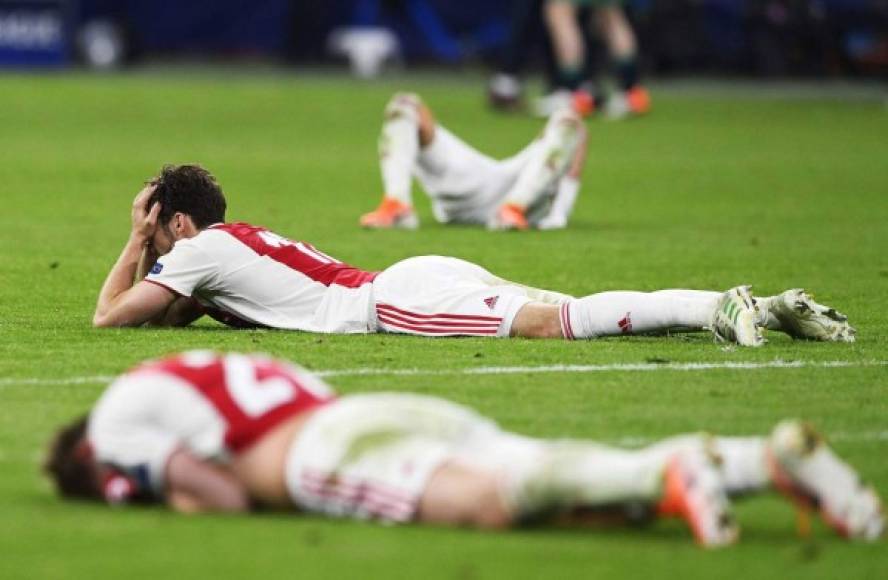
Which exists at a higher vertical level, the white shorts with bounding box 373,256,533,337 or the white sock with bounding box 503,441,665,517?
the white sock with bounding box 503,441,665,517

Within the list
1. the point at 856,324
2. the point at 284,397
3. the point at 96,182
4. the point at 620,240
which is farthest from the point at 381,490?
the point at 96,182

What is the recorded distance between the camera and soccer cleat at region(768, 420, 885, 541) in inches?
216

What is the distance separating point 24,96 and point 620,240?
16.3m

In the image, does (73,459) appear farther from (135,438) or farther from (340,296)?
(340,296)

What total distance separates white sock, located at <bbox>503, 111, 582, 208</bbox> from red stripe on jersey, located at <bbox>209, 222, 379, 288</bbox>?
5049mm

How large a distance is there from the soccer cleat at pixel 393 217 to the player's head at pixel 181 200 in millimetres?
5680

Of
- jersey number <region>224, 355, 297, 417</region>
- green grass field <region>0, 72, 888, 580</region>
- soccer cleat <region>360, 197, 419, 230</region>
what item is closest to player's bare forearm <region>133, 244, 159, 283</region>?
green grass field <region>0, 72, 888, 580</region>

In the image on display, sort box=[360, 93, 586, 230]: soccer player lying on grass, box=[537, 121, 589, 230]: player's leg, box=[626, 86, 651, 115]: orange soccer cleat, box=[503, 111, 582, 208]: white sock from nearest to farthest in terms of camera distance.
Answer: box=[503, 111, 582, 208]: white sock, box=[360, 93, 586, 230]: soccer player lying on grass, box=[537, 121, 589, 230]: player's leg, box=[626, 86, 651, 115]: orange soccer cleat

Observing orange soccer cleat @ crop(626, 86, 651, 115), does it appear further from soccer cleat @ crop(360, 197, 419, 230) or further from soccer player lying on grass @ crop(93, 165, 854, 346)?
soccer player lying on grass @ crop(93, 165, 854, 346)

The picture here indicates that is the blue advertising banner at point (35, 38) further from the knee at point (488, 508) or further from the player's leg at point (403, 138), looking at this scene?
the knee at point (488, 508)

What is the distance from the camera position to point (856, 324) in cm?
1045

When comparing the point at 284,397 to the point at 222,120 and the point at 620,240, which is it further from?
the point at 222,120

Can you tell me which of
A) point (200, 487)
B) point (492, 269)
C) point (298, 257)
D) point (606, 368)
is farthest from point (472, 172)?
point (200, 487)

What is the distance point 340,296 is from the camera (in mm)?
9578
